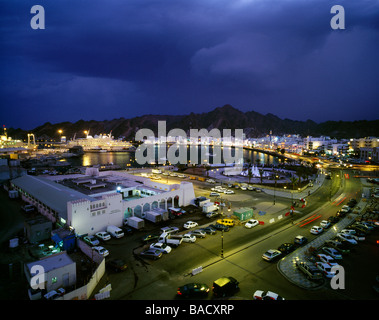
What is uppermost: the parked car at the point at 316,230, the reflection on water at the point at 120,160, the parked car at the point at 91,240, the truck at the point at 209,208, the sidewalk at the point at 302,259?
the truck at the point at 209,208

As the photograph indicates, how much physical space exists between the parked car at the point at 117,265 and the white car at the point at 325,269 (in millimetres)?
6861

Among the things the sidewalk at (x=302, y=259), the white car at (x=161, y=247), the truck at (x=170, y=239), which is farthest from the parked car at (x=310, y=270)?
the white car at (x=161, y=247)

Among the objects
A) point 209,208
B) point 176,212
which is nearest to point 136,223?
point 176,212

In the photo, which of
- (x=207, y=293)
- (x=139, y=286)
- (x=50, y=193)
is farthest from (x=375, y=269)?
(x=50, y=193)

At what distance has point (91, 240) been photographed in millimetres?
10477

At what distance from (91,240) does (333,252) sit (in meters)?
9.96

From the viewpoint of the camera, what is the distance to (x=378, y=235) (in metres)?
11.4

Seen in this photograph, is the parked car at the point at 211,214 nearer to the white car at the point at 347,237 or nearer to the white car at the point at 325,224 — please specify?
the white car at the point at 325,224

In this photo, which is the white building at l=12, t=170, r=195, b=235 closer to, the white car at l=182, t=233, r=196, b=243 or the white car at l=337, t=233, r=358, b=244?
the white car at l=182, t=233, r=196, b=243

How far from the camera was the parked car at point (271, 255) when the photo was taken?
9041 millimetres

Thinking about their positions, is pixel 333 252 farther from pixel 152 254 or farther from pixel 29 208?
pixel 29 208

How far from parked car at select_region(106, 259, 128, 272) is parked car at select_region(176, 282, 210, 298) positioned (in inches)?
→ 91.4
